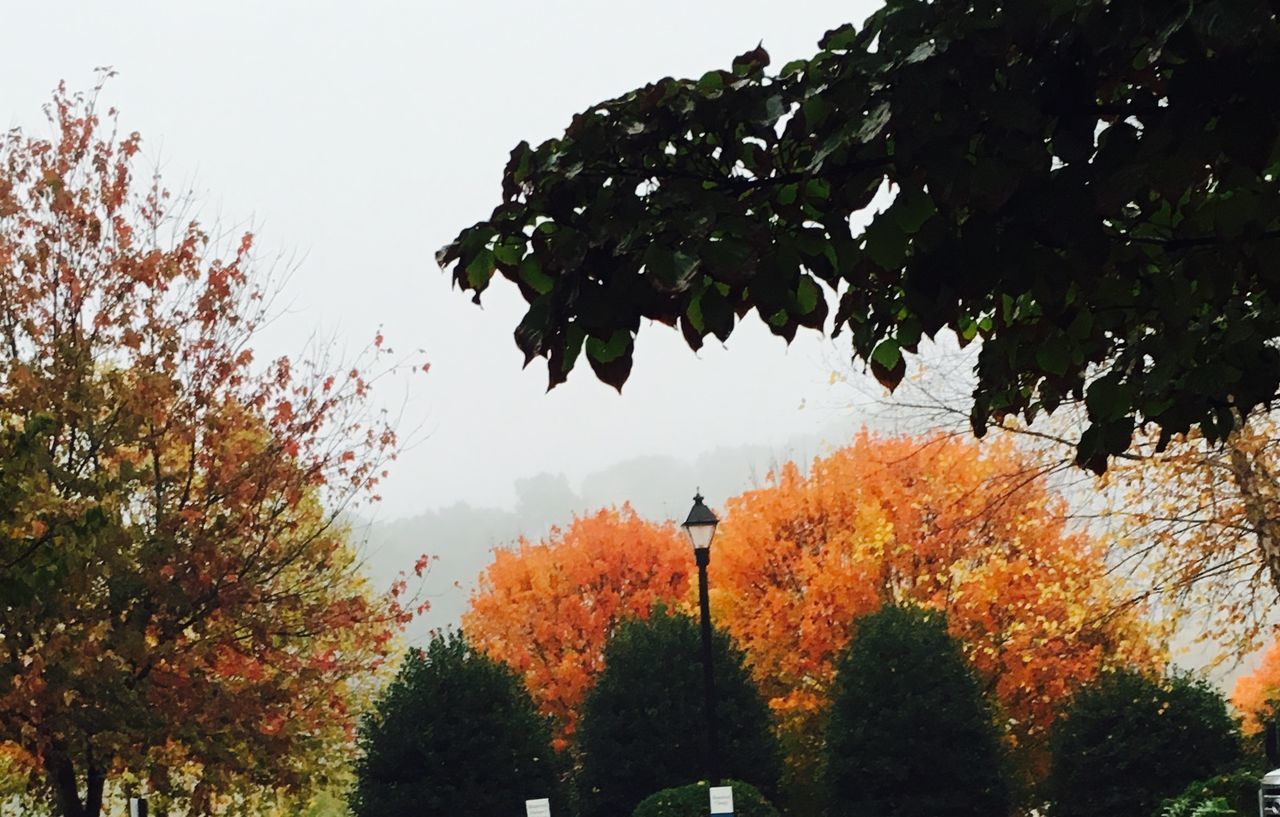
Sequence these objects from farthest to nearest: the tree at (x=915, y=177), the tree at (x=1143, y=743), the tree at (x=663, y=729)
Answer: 1. the tree at (x=663, y=729)
2. the tree at (x=1143, y=743)
3. the tree at (x=915, y=177)

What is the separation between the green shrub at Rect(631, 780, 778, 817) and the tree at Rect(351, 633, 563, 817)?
6.28 m

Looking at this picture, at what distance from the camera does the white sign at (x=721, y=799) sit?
1722cm

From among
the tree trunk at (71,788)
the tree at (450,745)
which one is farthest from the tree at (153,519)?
the tree at (450,745)

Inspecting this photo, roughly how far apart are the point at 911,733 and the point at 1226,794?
7163mm

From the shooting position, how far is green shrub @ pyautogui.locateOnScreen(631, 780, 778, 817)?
24.5 metres

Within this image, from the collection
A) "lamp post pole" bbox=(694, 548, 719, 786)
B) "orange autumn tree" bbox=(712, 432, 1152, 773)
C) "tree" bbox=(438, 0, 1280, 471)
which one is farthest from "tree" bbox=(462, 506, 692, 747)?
Result: "tree" bbox=(438, 0, 1280, 471)

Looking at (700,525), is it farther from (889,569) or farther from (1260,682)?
(1260,682)

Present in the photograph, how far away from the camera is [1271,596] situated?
72.6 feet

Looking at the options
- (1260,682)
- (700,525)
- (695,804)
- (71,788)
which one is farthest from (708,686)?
(1260,682)

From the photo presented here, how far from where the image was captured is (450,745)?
31.0 meters

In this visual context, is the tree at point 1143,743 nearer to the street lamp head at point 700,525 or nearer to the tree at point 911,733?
the tree at point 911,733

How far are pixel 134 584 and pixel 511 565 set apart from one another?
132 feet

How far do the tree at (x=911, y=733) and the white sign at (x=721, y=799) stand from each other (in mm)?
14129

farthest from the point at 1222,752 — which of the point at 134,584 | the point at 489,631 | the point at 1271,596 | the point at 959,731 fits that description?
the point at 489,631
